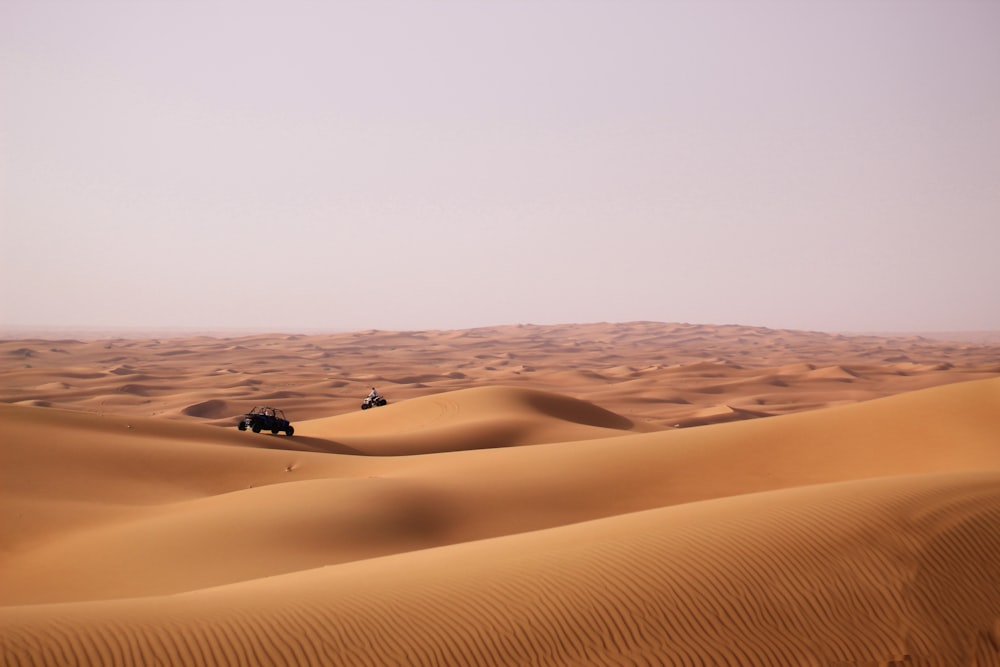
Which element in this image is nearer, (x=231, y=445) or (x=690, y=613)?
(x=690, y=613)

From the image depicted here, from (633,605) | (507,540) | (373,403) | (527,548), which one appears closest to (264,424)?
(373,403)

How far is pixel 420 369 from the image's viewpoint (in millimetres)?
76750

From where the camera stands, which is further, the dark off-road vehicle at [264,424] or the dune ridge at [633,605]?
the dark off-road vehicle at [264,424]

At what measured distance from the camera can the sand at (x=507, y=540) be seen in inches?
255

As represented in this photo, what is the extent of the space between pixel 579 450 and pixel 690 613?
527 inches

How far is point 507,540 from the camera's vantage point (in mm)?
9875

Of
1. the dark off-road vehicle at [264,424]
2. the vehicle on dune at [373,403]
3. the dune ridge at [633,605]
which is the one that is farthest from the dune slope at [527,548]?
the vehicle on dune at [373,403]

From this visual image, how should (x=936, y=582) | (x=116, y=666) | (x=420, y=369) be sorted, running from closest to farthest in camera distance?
(x=116, y=666), (x=936, y=582), (x=420, y=369)

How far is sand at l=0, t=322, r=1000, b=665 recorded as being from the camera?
21.3 feet

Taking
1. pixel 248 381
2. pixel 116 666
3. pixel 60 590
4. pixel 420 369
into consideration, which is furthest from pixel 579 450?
pixel 420 369

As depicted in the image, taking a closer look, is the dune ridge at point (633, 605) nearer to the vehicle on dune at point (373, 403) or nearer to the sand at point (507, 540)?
the sand at point (507, 540)

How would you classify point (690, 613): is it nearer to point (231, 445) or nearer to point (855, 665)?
point (855, 665)

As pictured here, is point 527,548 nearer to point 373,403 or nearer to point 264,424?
point 264,424

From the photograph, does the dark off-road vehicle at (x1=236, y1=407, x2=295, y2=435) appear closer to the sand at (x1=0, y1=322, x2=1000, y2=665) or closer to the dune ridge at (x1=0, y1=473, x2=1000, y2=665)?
the sand at (x1=0, y1=322, x2=1000, y2=665)
